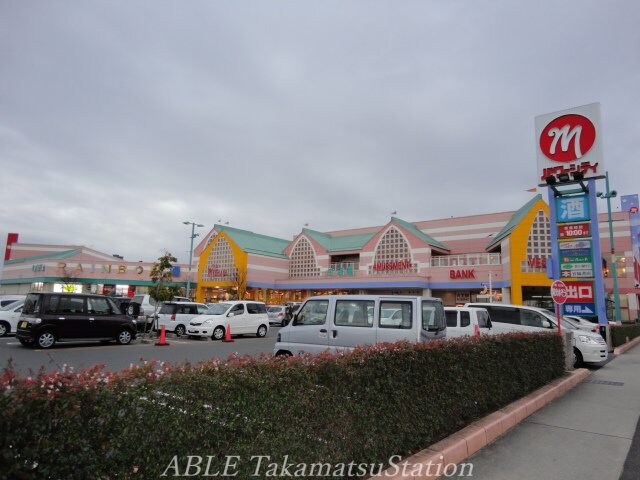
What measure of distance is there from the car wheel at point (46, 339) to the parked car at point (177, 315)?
7.11 metres

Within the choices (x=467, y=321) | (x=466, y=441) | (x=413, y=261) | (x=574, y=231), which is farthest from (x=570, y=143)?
(x=413, y=261)

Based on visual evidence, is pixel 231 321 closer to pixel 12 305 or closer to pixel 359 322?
pixel 12 305

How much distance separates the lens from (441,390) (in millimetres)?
5262

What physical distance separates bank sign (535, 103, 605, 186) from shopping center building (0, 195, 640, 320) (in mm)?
16403

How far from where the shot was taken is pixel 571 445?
5.71m

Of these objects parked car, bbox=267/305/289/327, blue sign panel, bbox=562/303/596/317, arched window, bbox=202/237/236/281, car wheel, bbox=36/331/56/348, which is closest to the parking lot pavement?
car wheel, bbox=36/331/56/348

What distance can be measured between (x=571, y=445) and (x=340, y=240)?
48.3 m

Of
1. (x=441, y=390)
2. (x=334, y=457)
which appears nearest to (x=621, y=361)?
(x=441, y=390)

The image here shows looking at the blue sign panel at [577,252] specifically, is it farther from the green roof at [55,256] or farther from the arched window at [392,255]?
the green roof at [55,256]

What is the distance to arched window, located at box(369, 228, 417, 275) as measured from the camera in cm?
4325

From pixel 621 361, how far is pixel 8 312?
977 inches

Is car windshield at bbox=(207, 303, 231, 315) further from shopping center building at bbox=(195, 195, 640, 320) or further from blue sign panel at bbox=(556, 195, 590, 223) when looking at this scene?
shopping center building at bbox=(195, 195, 640, 320)

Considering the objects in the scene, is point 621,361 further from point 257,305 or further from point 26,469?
point 26,469

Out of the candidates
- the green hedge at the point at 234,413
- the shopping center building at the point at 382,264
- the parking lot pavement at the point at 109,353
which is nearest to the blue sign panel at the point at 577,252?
the parking lot pavement at the point at 109,353
